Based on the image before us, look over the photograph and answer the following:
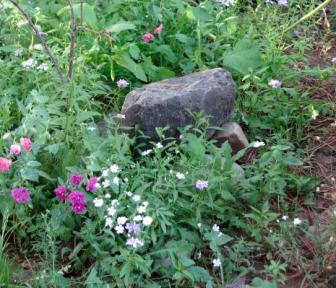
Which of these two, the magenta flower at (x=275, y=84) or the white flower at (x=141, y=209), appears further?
the magenta flower at (x=275, y=84)

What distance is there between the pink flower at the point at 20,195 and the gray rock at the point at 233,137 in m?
1.32

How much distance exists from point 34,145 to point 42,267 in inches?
23.1

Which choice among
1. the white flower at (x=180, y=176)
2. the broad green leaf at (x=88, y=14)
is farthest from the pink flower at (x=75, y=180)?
the broad green leaf at (x=88, y=14)

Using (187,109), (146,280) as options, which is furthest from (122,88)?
(146,280)

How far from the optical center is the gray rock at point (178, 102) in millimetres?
3814

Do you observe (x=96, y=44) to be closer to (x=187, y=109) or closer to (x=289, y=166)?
(x=187, y=109)

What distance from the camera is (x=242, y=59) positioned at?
443 cm

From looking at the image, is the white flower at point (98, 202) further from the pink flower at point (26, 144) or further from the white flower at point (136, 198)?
the pink flower at point (26, 144)

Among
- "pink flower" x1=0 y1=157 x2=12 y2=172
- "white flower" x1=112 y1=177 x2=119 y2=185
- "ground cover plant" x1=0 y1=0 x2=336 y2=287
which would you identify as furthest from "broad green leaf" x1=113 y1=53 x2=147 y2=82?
"pink flower" x1=0 y1=157 x2=12 y2=172

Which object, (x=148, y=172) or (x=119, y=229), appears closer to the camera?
(x=119, y=229)

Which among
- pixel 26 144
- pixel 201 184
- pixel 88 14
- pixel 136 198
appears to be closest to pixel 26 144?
pixel 26 144

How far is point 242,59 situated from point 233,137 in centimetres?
74

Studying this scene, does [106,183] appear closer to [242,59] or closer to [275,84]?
[275,84]

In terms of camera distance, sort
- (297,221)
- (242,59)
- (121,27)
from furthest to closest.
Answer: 1. (242,59)
2. (121,27)
3. (297,221)
